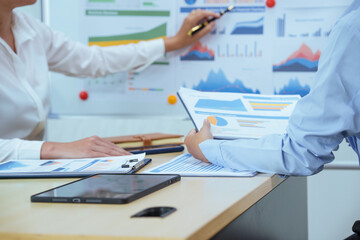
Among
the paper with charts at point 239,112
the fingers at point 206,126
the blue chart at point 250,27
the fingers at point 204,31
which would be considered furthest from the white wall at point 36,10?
the fingers at point 206,126

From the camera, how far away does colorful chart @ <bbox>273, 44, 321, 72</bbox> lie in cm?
196

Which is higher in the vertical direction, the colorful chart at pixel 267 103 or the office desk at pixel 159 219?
the colorful chart at pixel 267 103

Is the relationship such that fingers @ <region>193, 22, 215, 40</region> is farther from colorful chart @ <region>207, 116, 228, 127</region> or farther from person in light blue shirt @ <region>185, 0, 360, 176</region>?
person in light blue shirt @ <region>185, 0, 360, 176</region>

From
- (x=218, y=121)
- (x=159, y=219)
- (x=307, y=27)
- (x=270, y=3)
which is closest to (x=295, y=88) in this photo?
(x=307, y=27)

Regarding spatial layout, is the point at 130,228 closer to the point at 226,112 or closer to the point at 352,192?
the point at 226,112

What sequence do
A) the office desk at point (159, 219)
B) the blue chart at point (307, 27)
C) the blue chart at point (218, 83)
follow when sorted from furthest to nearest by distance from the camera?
1. the blue chart at point (218, 83)
2. the blue chart at point (307, 27)
3. the office desk at point (159, 219)

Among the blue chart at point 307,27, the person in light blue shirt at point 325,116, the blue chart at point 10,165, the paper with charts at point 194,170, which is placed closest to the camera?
the person in light blue shirt at point 325,116

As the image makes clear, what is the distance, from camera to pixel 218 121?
52.6 inches

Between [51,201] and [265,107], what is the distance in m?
0.75

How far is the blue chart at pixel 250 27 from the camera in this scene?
1.99 metres

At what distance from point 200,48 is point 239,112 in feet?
2.40

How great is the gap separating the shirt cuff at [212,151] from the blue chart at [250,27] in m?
0.94

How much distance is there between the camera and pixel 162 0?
2072 millimetres

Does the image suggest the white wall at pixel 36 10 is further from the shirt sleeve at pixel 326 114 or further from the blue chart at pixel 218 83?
the shirt sleeve at pixel 326 114
